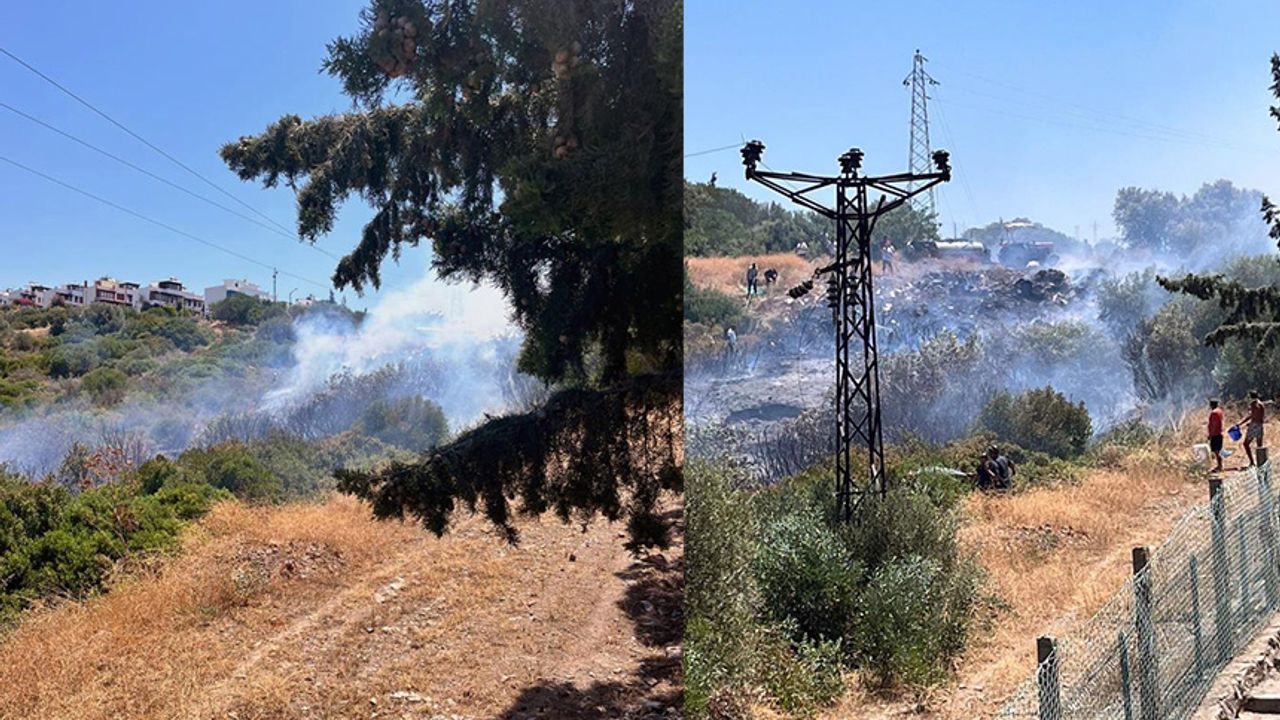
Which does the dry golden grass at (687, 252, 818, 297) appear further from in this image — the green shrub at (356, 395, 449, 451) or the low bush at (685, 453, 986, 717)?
the green shrub at (356, 395, 449, 451)

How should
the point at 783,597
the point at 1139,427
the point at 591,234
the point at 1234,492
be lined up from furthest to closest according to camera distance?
the point at 1139,427 → the point at 783,597 → the point at 1234,492 → the point at 591,234

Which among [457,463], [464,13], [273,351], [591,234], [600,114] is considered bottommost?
[457,463]

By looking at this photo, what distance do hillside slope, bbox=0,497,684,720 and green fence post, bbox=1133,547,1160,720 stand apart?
1647 mm

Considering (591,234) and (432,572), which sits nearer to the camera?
(591,234)

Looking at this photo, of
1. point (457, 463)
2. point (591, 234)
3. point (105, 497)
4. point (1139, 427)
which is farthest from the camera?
point (1139, 427)

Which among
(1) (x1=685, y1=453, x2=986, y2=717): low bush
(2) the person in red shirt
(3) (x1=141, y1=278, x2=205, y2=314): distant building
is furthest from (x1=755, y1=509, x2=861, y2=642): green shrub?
(3) (x1=141, y1=278, x2=205, y2=314): distant building

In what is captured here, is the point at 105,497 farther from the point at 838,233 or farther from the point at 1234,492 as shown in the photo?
the point at 1234,492

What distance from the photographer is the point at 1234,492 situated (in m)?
3.51

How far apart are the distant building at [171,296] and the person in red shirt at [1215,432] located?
4.32 meters

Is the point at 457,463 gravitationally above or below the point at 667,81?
below

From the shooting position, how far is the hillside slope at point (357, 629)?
270 cm

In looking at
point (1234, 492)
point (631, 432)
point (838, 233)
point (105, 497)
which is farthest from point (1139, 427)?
point (105, 497)

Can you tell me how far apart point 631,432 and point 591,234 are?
0.73 meters

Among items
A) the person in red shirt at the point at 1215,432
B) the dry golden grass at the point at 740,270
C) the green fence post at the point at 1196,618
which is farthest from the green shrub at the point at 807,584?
the person in red shirt at the point at 1215,432
